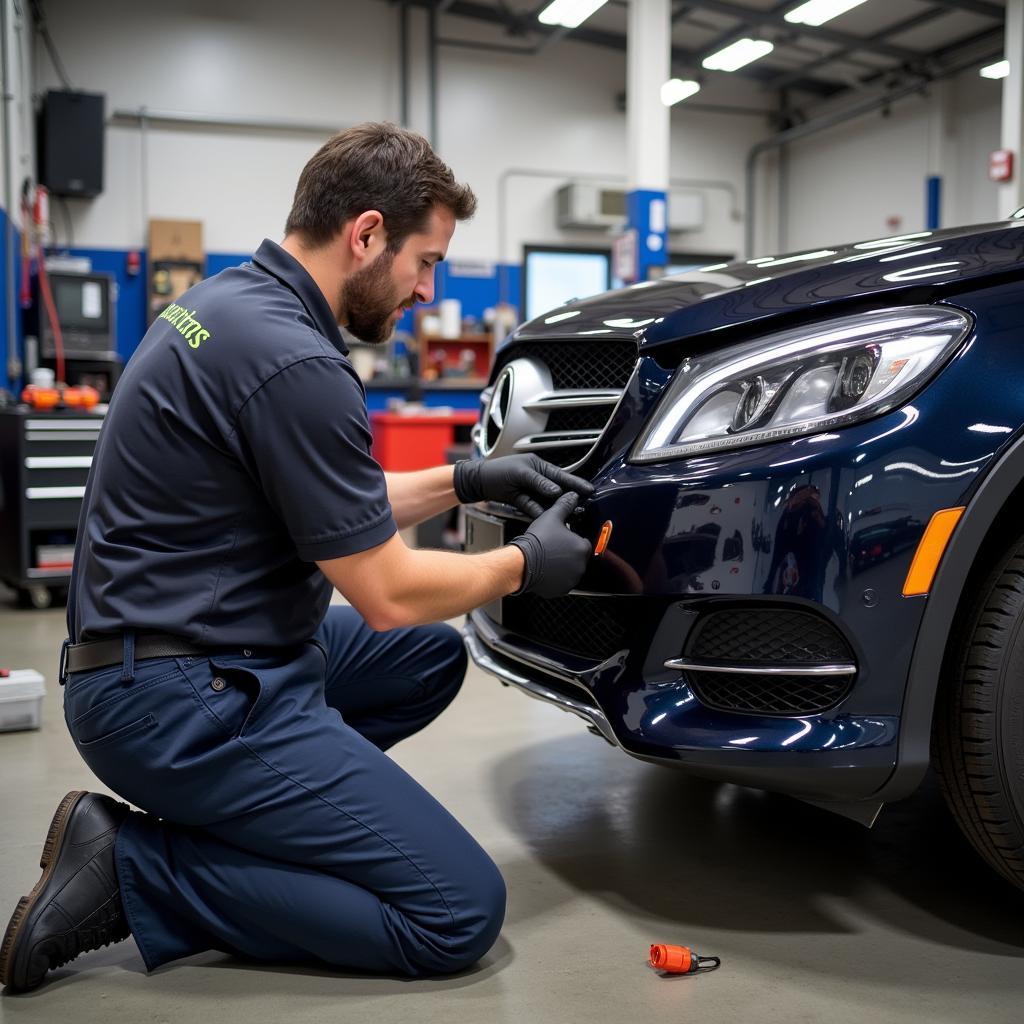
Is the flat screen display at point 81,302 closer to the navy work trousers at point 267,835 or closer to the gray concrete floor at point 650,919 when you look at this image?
the gray concrete floor at point 650,919

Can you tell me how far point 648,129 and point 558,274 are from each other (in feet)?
10.8

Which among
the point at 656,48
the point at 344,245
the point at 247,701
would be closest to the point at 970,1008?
the point at 247,701

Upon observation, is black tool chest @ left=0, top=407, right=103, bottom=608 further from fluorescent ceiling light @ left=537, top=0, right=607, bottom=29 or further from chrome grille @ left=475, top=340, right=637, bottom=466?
fluorescent ceiling light @ left=537, top=0, right=607, bottom=29

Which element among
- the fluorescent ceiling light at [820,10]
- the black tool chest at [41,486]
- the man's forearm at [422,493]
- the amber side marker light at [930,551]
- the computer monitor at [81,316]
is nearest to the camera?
the amber side marker light at [930,551]

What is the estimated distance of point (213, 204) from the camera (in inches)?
372

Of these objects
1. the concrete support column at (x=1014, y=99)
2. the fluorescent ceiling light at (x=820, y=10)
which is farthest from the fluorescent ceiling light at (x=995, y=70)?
the fluorescent ceiling light at (x=820, y=10)

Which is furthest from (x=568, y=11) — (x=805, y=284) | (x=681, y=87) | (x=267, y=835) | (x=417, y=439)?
(x=267, y=835)

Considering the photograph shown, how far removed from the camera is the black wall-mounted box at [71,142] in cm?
846

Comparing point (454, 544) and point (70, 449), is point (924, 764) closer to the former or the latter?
point (70, 449)

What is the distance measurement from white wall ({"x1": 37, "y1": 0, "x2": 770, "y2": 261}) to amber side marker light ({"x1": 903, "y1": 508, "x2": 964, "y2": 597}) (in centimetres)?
903

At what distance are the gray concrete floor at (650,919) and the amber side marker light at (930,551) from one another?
1.64ft

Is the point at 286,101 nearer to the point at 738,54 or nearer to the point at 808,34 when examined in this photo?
the point at 738,54

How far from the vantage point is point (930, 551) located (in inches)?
51.1

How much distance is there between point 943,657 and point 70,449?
3.77m
